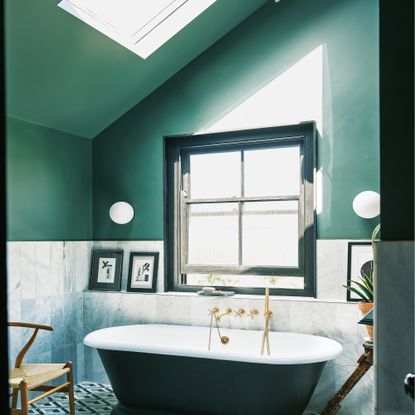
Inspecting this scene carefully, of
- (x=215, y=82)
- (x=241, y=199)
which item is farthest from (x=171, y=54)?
(x=241, y=199)

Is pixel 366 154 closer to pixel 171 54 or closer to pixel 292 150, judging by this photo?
pixel 292 150

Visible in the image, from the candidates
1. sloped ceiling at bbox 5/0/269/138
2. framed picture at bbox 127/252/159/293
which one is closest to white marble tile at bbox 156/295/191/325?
framed picture at bbox 127/252/159/293

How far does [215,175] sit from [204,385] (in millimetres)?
1883

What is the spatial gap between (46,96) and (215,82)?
144cm

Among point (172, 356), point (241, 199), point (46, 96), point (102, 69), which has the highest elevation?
point (102, 69)

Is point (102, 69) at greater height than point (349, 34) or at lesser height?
lesser

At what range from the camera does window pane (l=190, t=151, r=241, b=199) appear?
422cm

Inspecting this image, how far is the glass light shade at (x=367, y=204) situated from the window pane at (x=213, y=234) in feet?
3.58

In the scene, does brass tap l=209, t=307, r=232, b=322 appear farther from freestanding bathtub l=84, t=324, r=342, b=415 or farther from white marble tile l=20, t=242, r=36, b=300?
white marble tile l=20, t=242, r=36, b=300

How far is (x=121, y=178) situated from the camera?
14.9 feet

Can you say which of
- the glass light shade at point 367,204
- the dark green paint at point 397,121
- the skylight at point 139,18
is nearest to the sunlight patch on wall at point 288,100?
the glass light shade at point 367,204

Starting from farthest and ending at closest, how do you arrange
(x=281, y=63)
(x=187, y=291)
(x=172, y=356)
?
(x=187, y=291) < (x=281, y=63) < (x=172, y=356)

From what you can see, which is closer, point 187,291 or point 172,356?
point 172,356

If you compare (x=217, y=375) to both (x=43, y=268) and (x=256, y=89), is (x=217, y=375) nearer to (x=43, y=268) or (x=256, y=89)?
(x=43, y=268)
